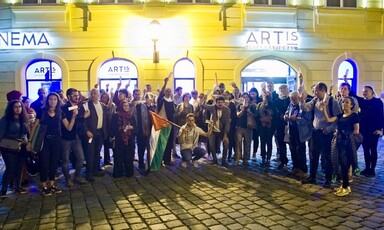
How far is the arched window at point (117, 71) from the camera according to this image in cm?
1431

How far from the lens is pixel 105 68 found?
47.0ft

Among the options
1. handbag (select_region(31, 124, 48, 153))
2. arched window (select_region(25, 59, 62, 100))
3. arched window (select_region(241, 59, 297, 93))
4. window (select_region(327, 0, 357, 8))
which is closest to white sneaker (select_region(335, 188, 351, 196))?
handbag (select_region(31, 124, 48, 153))

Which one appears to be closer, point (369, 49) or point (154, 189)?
point (154, 189)

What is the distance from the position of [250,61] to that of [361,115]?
23.1 feet

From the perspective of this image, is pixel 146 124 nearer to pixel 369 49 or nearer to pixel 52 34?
pixel 52 34

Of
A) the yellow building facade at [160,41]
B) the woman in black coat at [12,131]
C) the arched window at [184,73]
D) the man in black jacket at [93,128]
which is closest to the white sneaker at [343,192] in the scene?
the man in black jacket at [93,128]

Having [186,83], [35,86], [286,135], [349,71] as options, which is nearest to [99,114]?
[286,135]

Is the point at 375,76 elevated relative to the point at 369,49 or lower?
lower

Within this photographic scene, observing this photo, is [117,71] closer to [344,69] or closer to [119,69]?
[119,69]

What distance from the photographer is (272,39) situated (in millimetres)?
14578

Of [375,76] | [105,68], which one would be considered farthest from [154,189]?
[375,76]

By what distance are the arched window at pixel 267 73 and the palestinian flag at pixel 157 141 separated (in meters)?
7.76

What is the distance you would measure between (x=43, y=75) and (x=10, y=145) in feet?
27.5

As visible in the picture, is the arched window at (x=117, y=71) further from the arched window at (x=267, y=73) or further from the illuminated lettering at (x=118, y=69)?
the arched window at (x=267, y=73)
